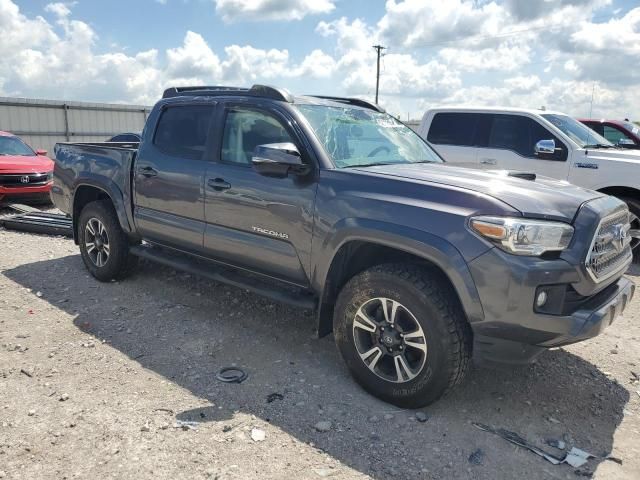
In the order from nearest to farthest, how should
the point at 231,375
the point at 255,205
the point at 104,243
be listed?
the point at 231,375, the point at 255,205, the point at 104,243

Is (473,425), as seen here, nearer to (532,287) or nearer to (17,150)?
(532,287)

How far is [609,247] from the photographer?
3158 mm

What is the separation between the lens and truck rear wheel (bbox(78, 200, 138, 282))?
5324 mm

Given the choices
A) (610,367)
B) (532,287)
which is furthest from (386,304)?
(610,367)

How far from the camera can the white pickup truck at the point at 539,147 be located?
6.89 m

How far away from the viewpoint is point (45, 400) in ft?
10.9

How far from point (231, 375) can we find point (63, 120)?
18.1 m

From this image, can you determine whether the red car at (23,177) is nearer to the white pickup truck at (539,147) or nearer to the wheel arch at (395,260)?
the white pickup truck at (539,147)

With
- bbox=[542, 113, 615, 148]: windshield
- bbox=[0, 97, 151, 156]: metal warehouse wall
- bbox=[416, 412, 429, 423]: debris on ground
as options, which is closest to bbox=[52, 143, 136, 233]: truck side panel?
bbox=[416, 412, 429, 423]: debris on ground

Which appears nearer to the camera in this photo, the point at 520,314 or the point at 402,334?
the point at 520,314

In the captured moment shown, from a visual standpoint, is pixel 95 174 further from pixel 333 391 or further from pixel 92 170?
pixel 333 391

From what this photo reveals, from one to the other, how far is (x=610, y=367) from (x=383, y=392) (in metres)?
1.92

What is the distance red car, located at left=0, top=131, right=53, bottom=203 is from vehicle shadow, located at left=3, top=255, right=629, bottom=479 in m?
5.67

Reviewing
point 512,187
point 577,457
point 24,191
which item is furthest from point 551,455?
point 24,191
